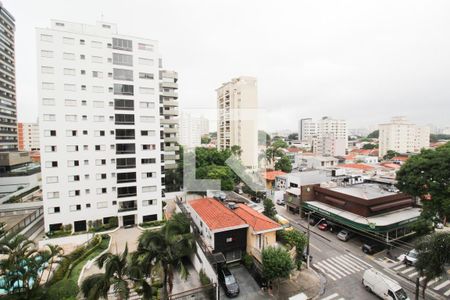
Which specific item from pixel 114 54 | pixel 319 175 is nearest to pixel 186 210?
pixel 114 54

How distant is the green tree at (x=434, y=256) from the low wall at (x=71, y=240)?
29354 mm

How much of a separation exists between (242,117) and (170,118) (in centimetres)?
2287

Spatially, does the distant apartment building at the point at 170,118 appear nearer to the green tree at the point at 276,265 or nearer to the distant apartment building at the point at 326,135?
the green tree at the point at 276,265

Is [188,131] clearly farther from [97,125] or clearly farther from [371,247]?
[371,247]

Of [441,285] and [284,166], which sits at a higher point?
[284,166]

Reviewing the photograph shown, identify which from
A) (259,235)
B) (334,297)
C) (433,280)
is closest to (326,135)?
(433,280)

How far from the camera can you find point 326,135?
116375mm

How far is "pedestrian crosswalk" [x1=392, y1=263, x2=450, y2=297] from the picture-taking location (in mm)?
15352

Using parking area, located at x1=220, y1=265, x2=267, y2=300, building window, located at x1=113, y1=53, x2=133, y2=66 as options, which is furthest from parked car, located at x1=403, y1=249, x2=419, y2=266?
building window, located at x1=113, y1=53, x2=133, y2=66

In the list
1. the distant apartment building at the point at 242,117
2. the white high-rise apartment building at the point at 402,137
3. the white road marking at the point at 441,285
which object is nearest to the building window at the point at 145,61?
the distant apartment building at the point at 242,117

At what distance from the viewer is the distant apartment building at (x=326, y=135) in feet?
297

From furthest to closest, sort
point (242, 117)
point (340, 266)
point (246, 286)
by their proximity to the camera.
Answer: point (242, 117) < point (340, 266) < point (246, 286)

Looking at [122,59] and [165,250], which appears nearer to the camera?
[165,250]

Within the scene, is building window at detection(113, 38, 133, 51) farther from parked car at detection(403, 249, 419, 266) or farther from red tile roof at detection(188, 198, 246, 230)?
parked car at detection(403, 249, 419, 266)
